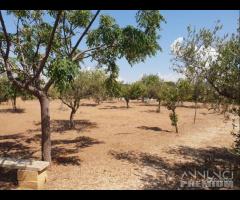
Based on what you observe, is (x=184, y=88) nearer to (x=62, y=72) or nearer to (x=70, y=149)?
(x=70, y=149)

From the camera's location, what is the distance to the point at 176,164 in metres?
12.9

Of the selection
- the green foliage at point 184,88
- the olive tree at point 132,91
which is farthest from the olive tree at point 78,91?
the olive tree at point 132,91

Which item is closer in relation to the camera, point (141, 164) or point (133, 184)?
point (133, 184)

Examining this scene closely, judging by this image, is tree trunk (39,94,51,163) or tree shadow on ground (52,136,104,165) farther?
tree shadow on ground (52,136,104,165)

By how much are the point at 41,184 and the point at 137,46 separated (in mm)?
6658

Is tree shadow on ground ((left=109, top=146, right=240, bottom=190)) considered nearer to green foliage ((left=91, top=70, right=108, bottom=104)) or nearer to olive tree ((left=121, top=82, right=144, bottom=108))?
green foliage ((left=91, top=70, right=108, bottom=104))

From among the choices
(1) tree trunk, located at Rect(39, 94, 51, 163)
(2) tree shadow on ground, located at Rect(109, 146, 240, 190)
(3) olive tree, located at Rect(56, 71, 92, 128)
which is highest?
(3) olive tree, located at Rect(56, 71, 92, 128)

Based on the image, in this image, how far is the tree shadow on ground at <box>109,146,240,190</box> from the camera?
34.3 ft

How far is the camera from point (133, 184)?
33.1ft

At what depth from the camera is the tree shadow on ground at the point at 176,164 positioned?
34.3ft

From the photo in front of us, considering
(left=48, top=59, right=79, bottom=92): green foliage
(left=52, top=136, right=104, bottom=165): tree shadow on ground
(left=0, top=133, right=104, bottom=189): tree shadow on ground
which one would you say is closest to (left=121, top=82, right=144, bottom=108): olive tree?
(left=0, top=133, right=104, bottom=189): tree shadow on ground
